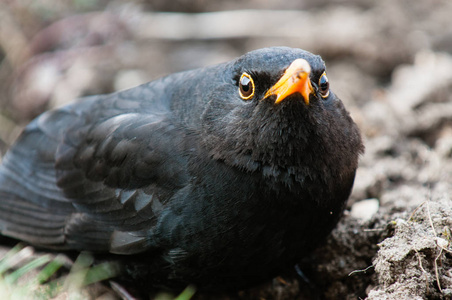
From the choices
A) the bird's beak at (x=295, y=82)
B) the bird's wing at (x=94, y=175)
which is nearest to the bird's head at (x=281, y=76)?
the bird's beak at (x=295, y=82)

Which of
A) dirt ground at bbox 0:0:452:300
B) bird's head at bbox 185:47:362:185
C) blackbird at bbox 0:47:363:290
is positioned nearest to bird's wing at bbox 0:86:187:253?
blackbird at bbox 0:47:363:290

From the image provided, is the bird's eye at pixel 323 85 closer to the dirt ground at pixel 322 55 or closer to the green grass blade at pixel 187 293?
the dirt ground at pixel 322 55

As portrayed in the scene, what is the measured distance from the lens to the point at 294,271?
176 inches

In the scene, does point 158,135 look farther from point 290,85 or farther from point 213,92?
point 290,85

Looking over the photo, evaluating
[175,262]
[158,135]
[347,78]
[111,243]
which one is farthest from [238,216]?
[347,78]

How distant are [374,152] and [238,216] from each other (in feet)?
7.33

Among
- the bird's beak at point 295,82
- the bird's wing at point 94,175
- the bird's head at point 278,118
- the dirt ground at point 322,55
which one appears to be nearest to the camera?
the bird's beak at point 295,82

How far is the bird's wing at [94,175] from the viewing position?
13.2ft

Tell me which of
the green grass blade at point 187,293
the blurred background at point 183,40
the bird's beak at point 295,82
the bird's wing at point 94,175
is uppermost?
the blurred background at point 183,40

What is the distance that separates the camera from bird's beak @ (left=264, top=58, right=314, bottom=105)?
3297 millimetres

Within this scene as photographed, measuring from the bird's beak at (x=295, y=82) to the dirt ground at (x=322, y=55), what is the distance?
135 cm

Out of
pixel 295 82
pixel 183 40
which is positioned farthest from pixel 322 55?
pixel 295 82

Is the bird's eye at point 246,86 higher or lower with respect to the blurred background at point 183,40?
lower

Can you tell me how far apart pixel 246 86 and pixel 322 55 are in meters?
3.55
